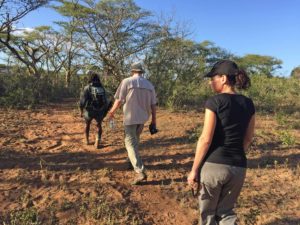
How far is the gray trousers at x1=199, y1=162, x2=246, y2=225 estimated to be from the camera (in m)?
2.82

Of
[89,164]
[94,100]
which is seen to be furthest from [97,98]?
[89,164]

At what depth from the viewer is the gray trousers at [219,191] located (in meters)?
2.82

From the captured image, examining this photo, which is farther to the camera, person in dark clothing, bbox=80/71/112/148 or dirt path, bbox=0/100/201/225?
person in dark clothing, bbox=80/71/112/148

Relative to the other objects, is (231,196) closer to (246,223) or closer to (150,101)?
(246,223)

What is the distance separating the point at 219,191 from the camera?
2.89m

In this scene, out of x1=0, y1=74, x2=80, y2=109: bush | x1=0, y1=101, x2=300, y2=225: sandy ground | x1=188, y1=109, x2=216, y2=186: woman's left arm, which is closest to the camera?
x1=188, y1=109, x2=216, y2=186: woman's left arm

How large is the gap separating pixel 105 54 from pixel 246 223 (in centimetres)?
905

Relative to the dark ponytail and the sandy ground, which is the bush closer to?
the sandy ground

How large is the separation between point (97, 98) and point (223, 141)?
3871mm

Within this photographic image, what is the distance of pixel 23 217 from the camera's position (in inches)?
148

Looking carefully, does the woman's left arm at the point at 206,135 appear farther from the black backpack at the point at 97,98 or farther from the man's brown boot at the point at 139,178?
the black backpack at the point at 97,98

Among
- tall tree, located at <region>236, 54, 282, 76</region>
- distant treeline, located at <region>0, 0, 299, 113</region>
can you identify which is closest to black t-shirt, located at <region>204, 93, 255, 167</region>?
distant treeline, located at <region>0, 0, 299, 113</region>

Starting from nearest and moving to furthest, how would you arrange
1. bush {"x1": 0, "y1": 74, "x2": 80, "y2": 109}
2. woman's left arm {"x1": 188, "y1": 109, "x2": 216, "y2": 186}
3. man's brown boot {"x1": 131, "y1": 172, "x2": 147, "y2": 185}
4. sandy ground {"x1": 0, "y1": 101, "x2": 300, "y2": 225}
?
woman's left arm {"x1": 188, "y1": 109, "x2": 216, "y2": 186} → sandy ground {"x1": 0, "y1": 101, "x2": 300, "y2": 225} → man's brown boot {"x1": 131, "y1": 172, "x2": 147, "y2": 185} → bush {"x1": 0, "y1": 74, "x2": 80, "y2": 109}

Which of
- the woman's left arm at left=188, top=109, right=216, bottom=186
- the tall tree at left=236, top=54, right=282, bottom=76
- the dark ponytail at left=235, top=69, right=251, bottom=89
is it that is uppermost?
the tall tree at left=236, top=54, right=282, bottom=76
